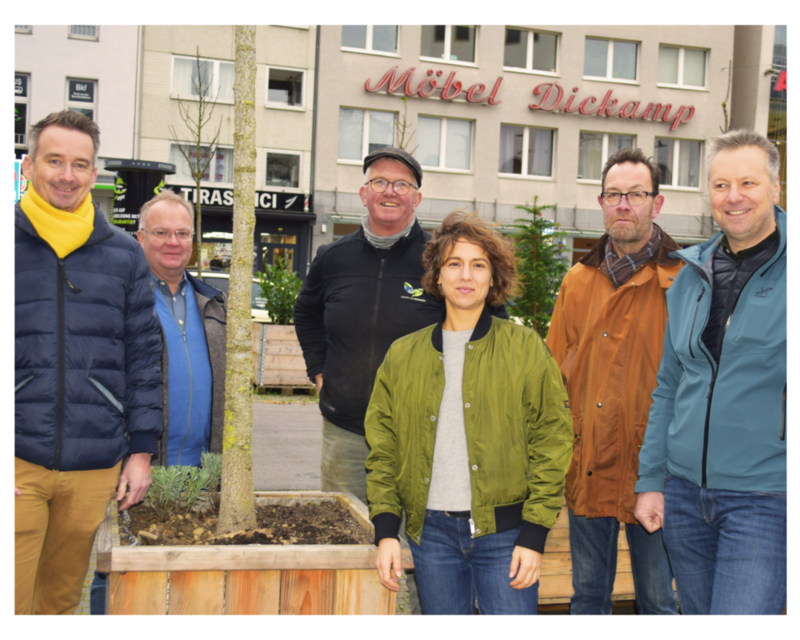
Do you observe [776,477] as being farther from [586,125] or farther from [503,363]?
[586,125]

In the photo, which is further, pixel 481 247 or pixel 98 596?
pixel 98 596

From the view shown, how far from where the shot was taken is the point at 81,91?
2030 centimetres

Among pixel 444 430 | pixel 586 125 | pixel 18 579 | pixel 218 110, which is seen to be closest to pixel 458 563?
pixel 444 430

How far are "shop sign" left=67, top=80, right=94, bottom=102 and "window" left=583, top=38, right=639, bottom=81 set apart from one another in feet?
51.2

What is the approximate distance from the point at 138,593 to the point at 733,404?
6.65 ft

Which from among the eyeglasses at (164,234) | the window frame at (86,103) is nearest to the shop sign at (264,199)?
the window frame at (86,103)

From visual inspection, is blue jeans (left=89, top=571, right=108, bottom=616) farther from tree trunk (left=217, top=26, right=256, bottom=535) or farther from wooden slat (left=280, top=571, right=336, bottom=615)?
wooden slat (left=280, top=571, right=336, bottom=615)

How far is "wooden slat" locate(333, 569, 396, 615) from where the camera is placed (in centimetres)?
240

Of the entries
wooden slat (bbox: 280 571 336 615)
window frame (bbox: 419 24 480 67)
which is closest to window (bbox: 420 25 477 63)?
window frame (bbox: 419 24 480 67)

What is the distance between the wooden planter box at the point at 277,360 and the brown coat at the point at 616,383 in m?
8.43

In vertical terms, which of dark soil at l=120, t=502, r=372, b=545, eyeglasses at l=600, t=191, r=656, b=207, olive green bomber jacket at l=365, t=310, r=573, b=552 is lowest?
dark soil at l=120, t=502, r=372, b=545

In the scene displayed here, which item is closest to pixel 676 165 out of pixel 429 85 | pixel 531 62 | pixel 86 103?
pixel 531 62

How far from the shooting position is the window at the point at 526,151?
931 inches

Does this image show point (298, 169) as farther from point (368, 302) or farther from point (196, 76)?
point (368, 302)
